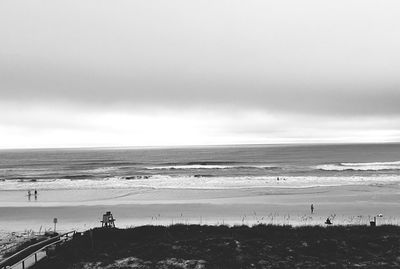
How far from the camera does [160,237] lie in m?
17.2

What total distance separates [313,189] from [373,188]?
687 cm

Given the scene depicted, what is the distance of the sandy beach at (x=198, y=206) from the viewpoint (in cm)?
2447

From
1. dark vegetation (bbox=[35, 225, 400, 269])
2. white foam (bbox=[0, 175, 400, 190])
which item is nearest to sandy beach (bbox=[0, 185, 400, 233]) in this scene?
white foam (bbox=[0, 175, 400, 190])

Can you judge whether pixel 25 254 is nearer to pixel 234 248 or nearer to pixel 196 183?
pixel 234 248

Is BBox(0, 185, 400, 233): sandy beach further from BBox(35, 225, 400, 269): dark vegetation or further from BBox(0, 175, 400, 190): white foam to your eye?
BBox(35, 225, 400, 269): dark vegetation

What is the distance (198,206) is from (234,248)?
16.5 meters

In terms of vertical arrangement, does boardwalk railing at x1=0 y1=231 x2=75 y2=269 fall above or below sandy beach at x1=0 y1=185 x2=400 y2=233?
above

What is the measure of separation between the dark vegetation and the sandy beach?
5401 mm

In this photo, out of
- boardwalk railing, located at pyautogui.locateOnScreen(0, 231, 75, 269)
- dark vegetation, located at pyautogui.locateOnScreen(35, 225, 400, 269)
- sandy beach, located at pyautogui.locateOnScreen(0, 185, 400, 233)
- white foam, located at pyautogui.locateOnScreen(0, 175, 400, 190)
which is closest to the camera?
boardwalk railing, located at pyautogui.locateOnScreen(0, 231, 75, 269)

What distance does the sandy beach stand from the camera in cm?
2447

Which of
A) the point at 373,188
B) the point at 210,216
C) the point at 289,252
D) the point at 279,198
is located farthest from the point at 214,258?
the point at 373,188

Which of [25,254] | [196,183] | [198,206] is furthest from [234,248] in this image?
[196,183]

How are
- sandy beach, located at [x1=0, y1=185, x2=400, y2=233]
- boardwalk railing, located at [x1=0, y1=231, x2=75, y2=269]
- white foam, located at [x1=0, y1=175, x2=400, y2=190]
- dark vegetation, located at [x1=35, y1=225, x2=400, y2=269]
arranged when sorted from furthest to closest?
white foam, located at [x1=0, y1=175, x2=400, y2=190]
sandy beach, located at [x1=0, y1=185, x2=400, y2=233]
dark vegetation, located at [x1=35, y1=225, x2=400, y2=269]
boardwalk railing, located at [x1=0, y1=231, x2=75, y2=269]

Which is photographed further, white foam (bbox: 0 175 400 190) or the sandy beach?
white foam (bbox: 0 175 400 190)
